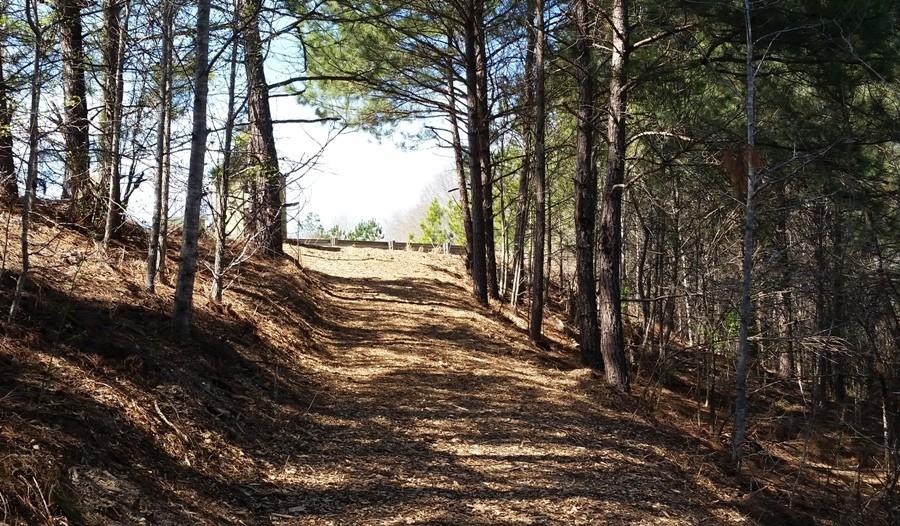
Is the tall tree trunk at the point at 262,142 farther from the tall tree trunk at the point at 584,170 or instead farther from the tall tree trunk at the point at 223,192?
the tall tree trunk at the point at 584,170

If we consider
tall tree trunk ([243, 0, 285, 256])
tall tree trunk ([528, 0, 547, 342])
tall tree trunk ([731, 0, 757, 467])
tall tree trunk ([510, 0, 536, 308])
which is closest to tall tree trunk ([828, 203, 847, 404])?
tall tree trunk ([731, 0, 757, 467])

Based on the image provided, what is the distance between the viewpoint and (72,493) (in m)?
3.76

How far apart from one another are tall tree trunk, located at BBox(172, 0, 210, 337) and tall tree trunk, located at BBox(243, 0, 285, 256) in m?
1.14

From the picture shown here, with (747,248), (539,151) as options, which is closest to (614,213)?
(539,151)

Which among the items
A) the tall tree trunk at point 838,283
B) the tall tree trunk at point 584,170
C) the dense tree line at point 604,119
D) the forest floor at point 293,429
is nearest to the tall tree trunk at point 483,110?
the dense tree line at point 604,119

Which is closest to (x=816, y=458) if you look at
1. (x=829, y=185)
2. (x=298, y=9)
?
(x=829, y=185)

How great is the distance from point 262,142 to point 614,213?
6.21 meters

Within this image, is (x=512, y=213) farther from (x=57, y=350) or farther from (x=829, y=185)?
(x=57, y=350)

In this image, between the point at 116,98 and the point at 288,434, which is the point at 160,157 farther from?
the point at 288,434

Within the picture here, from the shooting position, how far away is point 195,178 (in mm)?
6969

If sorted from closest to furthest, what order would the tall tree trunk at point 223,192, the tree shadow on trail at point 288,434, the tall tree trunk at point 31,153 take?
1. the tree shadow on trail at point 288,434
2. the tall tree trunk at point 31,153
3. the tall tree trunk at point 223,192

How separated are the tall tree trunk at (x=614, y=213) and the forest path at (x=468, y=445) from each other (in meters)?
0.51

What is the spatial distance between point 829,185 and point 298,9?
7853 millimetres

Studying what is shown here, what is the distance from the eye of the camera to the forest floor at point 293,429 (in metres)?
4.36
